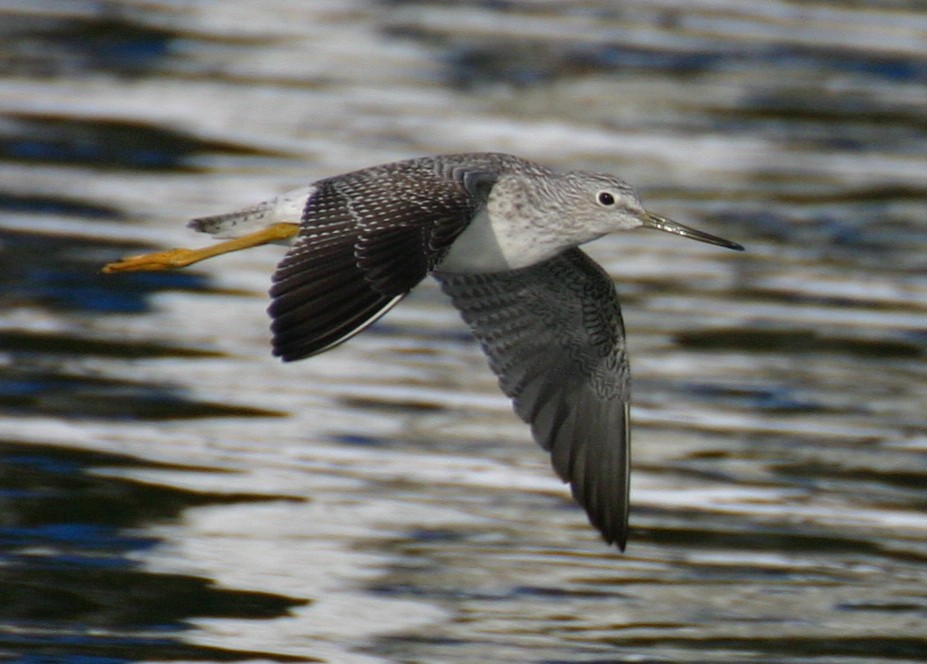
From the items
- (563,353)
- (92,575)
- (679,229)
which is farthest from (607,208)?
(92,575)

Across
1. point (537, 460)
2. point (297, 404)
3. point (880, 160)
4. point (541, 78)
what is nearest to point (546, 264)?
point (537, 460)

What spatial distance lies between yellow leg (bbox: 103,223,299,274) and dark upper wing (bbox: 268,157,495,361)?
1.12 feet

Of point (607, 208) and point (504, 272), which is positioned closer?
point (607, 208)

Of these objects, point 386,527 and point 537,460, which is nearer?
point 386,527

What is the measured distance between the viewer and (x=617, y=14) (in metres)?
25.3

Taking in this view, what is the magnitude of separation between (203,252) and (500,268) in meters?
1.68

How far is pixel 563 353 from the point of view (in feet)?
35.8

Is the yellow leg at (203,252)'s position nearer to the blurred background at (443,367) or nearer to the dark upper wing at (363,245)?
the dark upper wing at (363,245)

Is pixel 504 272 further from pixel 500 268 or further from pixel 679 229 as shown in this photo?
pixel 679 229

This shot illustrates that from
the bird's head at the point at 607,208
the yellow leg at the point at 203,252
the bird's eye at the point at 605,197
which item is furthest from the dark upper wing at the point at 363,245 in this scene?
the bird's eye at the point at 605,197

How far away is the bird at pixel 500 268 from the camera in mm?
8883

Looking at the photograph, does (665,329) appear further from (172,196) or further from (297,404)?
(172,196)

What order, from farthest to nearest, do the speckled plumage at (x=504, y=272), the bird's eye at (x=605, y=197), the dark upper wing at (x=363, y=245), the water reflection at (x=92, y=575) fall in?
the bird's eye at (x=605, y=197)
the water reflection at (x=92, y=575)
the speckled plumage at (x=504, y=272)
the dark upper wing at (x=363, y=245)

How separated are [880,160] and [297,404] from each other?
28.7ft
